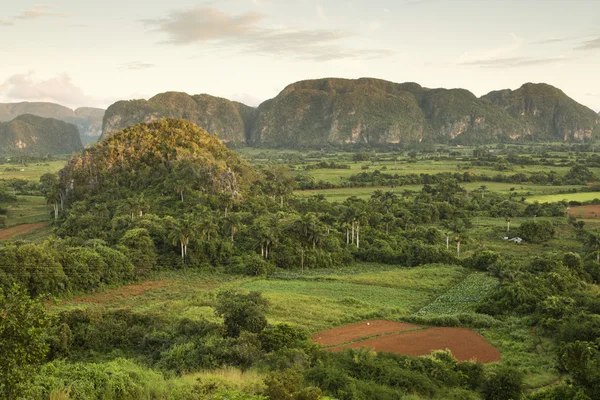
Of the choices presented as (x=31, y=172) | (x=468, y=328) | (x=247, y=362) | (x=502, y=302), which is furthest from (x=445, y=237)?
(x=31, y=172)

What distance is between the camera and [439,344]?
26.2 m

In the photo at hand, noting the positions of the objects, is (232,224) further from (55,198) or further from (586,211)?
(586,211)

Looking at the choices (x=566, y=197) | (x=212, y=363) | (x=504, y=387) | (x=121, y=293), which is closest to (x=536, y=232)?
(x=566, y=197)

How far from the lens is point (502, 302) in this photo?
104ft

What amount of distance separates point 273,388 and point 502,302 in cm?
2407

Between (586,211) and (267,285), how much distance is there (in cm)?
5152

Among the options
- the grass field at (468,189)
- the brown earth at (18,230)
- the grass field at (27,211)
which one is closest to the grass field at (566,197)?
the grass field at (468,189)

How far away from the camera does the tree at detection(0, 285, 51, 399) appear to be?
32.0 feet

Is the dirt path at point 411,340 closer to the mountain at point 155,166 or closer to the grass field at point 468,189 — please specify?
the mountain at point 155,166

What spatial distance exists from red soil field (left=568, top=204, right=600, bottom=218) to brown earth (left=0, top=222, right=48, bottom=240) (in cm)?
7113

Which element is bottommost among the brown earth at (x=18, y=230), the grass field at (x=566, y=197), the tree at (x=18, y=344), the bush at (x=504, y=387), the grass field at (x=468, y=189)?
the brown earth at (x=18, y=230)

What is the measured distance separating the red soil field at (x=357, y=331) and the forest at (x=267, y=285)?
1.50 feet

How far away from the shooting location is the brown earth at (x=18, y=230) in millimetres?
57656

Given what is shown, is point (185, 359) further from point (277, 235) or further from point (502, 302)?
point (277, 235)
